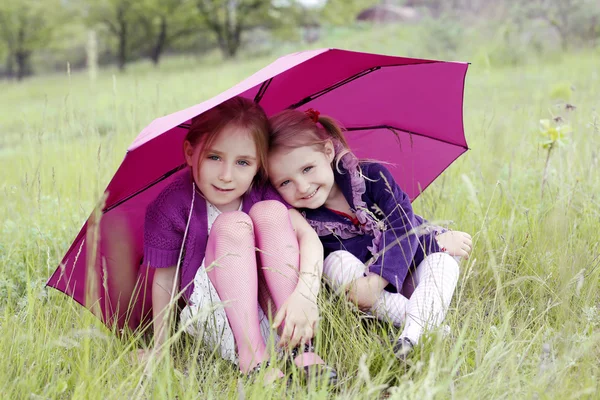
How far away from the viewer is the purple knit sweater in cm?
209

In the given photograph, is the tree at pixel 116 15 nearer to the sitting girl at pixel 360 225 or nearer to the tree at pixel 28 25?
the tree at pixel 28 25

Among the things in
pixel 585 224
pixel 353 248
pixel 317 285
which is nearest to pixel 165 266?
pixel 317 285

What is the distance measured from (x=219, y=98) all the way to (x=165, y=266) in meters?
0.75

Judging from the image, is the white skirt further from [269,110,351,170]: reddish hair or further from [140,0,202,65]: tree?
[140,0,202,65]: tree

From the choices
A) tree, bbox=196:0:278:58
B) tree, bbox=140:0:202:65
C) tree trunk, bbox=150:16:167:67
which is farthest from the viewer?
tree trunk, bbox=150:16:167:67

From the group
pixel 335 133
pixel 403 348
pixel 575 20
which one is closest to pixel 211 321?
pixel 403 348

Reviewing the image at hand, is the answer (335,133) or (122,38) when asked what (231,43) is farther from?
(335,133)

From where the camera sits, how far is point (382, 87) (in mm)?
2436

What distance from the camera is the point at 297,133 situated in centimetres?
221

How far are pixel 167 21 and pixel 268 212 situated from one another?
28060 millimetres

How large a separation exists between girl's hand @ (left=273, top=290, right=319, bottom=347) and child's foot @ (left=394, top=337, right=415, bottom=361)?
0.87 feet

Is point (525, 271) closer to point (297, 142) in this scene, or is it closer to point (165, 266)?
point (297, 142)

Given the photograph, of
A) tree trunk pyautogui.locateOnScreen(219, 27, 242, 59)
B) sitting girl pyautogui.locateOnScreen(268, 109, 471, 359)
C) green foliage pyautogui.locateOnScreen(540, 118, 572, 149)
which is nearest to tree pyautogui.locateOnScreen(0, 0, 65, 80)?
tree trunk pyautogui.locateOnScreen(219, 27, 242, 59)

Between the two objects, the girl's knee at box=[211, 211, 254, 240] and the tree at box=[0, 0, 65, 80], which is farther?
the tree at box=[0, 0, 65, 80]
